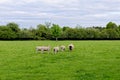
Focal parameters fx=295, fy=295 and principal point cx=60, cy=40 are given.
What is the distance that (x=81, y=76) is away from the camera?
17.0 metres

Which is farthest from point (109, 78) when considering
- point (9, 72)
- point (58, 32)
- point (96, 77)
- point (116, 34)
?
point (116, 34)

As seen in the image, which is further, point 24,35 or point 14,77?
point 24,35

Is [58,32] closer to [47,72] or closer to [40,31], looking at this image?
[40,31]

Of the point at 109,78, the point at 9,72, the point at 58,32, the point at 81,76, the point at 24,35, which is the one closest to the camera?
the point at 109,78

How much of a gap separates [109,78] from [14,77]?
5.29 meters

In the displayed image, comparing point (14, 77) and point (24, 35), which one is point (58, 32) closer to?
point (24, 35)

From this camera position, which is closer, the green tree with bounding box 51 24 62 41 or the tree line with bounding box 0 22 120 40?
the green tree with bounding box 51 24 62 41

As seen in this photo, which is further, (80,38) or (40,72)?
(80,38)

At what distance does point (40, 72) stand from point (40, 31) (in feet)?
429

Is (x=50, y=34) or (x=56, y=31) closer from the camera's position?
(x=56, y=31)

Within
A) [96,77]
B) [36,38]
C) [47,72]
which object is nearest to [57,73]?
[47,72]

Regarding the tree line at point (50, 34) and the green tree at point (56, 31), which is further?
the tree line at point (50, 34)

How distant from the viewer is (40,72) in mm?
18656

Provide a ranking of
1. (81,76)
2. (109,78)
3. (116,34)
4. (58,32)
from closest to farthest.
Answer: (109,78) → (81,76) → (58,32) → (116,34)
